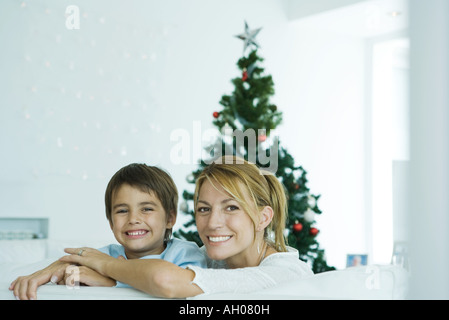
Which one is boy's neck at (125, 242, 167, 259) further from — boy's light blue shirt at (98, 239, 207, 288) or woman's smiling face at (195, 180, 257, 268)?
woman's smiling face at (195, 180, 257, 268)

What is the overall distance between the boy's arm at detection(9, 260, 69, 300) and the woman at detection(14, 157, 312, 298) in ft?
0.10

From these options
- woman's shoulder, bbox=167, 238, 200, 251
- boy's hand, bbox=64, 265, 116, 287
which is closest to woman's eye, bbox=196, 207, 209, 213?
woman's shoulder, bbox=167, 238, 200, 251

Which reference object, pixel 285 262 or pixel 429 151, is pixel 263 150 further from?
pixel 429 151

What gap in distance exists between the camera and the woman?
1.21m

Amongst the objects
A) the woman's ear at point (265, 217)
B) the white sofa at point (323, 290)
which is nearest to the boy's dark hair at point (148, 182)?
the woman's ear at point (265, 217)

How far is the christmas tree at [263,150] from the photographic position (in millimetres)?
2879

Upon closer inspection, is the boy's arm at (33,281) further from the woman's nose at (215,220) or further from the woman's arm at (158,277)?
the woman's nose at (215,220)

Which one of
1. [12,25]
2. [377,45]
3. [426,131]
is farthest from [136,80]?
[426,131]

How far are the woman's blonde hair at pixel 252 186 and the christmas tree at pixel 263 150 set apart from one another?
127 cm

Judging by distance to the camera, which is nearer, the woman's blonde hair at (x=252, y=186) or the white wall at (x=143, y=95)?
the woman's blonde hair at (x=252, y=186)

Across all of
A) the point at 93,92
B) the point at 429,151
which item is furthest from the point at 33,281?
the point at 93,92

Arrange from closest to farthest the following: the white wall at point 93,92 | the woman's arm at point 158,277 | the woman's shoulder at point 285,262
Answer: the woman's arm at point 158,277 < the woman's shoulder at point 285,262 < the white wall at point 93,92

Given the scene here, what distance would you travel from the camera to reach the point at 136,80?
4477 millimetres
